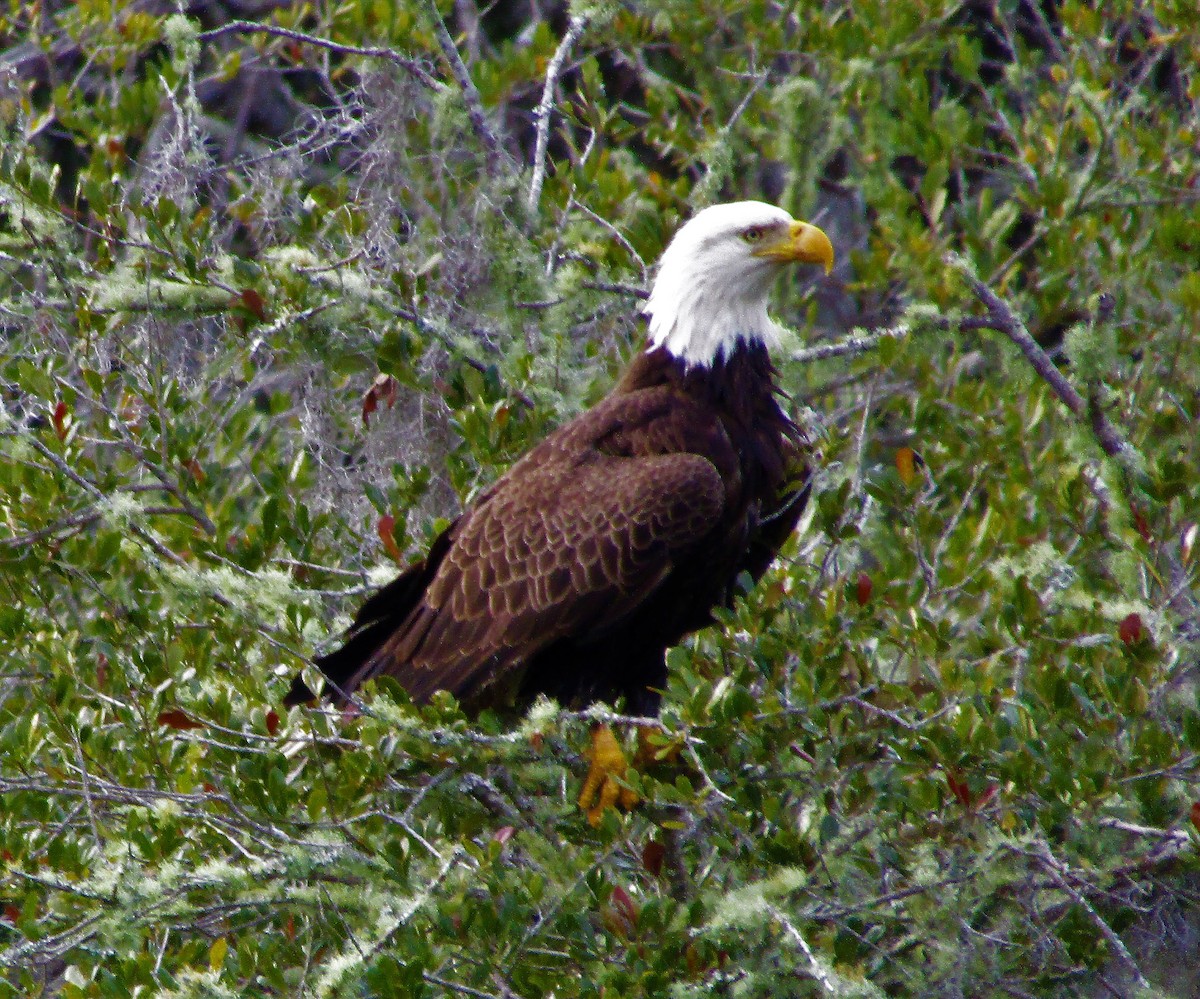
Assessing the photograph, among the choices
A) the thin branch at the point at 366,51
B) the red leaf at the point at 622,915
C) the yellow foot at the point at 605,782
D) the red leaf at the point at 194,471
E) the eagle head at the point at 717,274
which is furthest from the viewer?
the eagle head at the point at 717,274

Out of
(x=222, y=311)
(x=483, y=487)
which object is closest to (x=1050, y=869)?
(x=483, y=487)

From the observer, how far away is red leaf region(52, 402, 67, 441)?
4012mm

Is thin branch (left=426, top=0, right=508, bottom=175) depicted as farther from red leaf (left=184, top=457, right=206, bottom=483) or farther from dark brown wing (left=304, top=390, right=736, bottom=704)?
red leaf (left=184, top=457, right=206, bottom=483)

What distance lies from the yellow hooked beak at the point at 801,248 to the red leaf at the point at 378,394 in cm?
111

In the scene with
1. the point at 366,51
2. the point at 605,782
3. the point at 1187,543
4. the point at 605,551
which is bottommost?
the point at 605,782

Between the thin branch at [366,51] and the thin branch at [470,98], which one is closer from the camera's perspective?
the thin branch at [366,51]

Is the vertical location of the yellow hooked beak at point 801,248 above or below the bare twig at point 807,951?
above

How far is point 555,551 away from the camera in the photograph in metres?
4.29

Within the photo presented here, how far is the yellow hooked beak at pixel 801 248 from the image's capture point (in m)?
4.54

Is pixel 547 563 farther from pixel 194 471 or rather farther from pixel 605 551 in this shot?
pixel 194 471

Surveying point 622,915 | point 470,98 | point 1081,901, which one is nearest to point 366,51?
point 470,98

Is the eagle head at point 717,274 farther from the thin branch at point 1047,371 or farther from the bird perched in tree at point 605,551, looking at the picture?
the thin branch at point 1047,371

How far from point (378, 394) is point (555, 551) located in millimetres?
→ 667

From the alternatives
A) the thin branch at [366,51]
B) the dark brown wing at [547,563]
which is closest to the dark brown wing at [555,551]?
the dark brown wing at [547,563]
